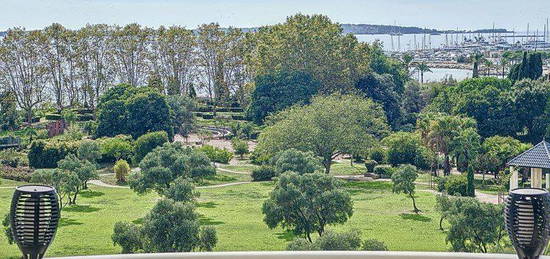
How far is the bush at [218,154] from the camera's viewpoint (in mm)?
41469

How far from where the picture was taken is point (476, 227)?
75.2 ft

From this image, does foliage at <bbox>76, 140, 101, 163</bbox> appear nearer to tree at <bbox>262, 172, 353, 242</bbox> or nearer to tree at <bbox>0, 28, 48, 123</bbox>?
tree at <bbox>262, 172, 353, 242</bbox>

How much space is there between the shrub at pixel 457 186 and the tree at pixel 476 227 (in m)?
11.1

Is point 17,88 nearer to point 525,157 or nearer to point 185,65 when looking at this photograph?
point 185,65

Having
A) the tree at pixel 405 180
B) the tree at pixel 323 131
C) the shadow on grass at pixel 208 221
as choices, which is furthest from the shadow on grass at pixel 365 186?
the shadow on grass at pixel 208 221

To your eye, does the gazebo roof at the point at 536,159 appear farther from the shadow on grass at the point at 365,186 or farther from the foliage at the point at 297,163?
the shadow on grass at the point at 365,186

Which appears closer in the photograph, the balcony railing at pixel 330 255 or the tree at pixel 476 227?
the balcony railing at pixel 330 255

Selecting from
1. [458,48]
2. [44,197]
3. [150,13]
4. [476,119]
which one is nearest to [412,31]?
[458,48]

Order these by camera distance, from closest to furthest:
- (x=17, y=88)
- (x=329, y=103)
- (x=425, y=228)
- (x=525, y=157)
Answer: (x=425, y=228), (x=525, y=157), (x=329, y=103), (x=17, y=88)

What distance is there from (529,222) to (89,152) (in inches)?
1413

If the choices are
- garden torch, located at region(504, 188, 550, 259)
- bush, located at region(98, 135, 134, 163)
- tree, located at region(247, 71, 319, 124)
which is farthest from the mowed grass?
garden torch, located at region(504, 188, 550, 259)

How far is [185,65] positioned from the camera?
60562 mm

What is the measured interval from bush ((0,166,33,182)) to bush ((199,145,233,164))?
7.45 metres

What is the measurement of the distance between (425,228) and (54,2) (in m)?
67.9
